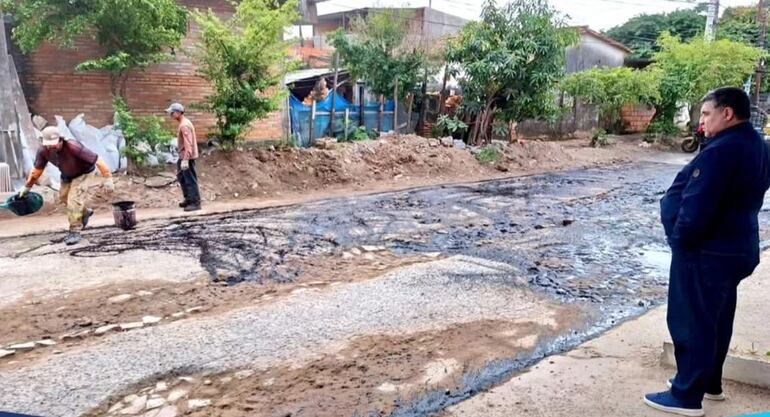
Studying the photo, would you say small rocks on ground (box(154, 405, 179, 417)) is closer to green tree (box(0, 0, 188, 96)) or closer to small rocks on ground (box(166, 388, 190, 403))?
small rocks on ground (box(166, 388, 190, 403))

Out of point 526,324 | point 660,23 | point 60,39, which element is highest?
point 660,23

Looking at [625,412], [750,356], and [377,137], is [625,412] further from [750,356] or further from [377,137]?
[377,137]

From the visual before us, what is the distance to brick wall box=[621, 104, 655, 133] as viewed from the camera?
25828 millimetres

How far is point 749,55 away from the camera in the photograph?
866 inches

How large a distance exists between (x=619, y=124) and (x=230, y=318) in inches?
936

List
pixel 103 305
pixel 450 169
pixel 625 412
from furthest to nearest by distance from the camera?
1. pixel 450 169
2. pixel 103 305
3. pixel 625 412

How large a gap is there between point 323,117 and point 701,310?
13732mm

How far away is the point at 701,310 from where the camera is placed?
3150mm

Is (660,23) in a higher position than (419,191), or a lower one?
higher

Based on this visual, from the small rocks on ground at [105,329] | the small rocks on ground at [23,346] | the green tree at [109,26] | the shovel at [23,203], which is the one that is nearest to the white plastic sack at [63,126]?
→ the green tree at [109,26]

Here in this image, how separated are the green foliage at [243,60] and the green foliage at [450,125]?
6.64 m

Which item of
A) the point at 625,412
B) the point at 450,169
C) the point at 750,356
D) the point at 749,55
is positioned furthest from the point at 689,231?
the point at 749,55

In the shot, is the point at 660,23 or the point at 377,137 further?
the point at 660,23

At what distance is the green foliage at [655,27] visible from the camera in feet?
117
